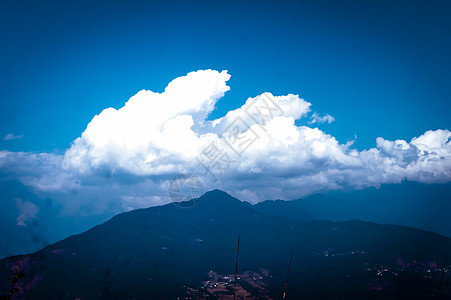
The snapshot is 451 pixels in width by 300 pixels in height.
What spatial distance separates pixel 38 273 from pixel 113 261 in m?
46.7

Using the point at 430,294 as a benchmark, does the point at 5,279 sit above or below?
above

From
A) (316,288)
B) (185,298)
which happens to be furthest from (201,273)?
(316,288)

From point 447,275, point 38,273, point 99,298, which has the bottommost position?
point 447,275

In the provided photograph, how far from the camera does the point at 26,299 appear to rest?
134 metres

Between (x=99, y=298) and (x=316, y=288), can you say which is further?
(x=316, y=288)

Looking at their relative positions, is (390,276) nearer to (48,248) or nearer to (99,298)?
(99,298)

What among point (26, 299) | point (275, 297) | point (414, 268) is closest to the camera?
point (26, 299)

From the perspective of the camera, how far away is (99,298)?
138000 millimetres

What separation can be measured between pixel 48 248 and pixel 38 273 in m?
29.9

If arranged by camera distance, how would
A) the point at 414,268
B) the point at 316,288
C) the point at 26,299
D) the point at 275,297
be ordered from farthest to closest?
the point at 414,268
the point at 316,288
the point at 275,297
the point at 26,299

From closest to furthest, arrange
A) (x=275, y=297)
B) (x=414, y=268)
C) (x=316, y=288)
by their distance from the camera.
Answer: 1. (x=275, y=297)
2. (x=316, y=288)
3. (x=414, y=268)

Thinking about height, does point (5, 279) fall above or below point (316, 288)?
above

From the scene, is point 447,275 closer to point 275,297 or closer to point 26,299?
point 275,297

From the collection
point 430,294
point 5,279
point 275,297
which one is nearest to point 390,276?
point 430,294
